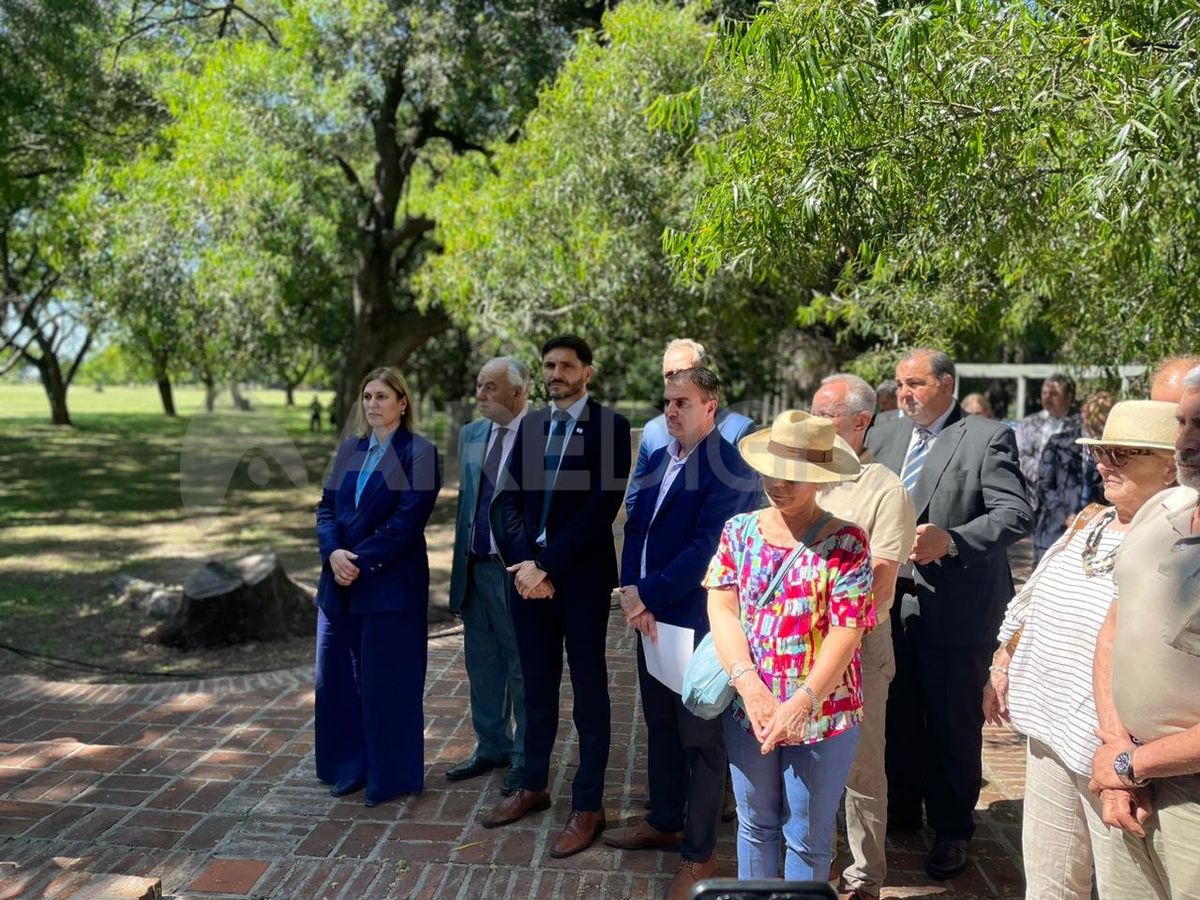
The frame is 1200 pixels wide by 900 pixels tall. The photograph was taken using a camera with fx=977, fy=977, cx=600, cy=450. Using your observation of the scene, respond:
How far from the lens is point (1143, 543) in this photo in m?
2.42

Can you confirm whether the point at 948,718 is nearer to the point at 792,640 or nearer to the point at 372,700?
the point at 792,640

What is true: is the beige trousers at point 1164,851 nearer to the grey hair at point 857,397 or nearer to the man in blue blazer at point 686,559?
Answer: the man in blue blazer at point 686,559

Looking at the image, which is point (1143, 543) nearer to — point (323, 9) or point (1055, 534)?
point (1055, 534)

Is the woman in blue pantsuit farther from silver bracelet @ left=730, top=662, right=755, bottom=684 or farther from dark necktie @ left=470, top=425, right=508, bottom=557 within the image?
silver bracelet @ left=730, top=662, right=755, bottom=684

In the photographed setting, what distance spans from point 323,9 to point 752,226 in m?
10.6

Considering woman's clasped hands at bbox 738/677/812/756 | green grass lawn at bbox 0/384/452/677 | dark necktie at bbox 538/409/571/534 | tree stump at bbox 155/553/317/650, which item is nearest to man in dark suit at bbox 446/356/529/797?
dark necktie at bbox 538/409/571/534

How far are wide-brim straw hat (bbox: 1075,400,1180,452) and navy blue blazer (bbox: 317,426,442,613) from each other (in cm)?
297

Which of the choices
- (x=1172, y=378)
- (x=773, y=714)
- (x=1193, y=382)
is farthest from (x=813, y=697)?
(x=1172, y=378)

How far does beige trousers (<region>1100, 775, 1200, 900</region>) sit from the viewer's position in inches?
92.9

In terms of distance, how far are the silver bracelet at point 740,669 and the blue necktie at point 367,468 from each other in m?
2.30

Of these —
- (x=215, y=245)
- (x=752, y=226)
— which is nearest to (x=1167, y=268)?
(x=752, y=226)

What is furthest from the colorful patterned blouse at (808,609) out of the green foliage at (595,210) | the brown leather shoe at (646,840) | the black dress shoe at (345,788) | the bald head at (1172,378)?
the green foliage at (595,210)

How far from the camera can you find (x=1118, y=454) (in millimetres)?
2746

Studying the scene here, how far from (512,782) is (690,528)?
167cm
